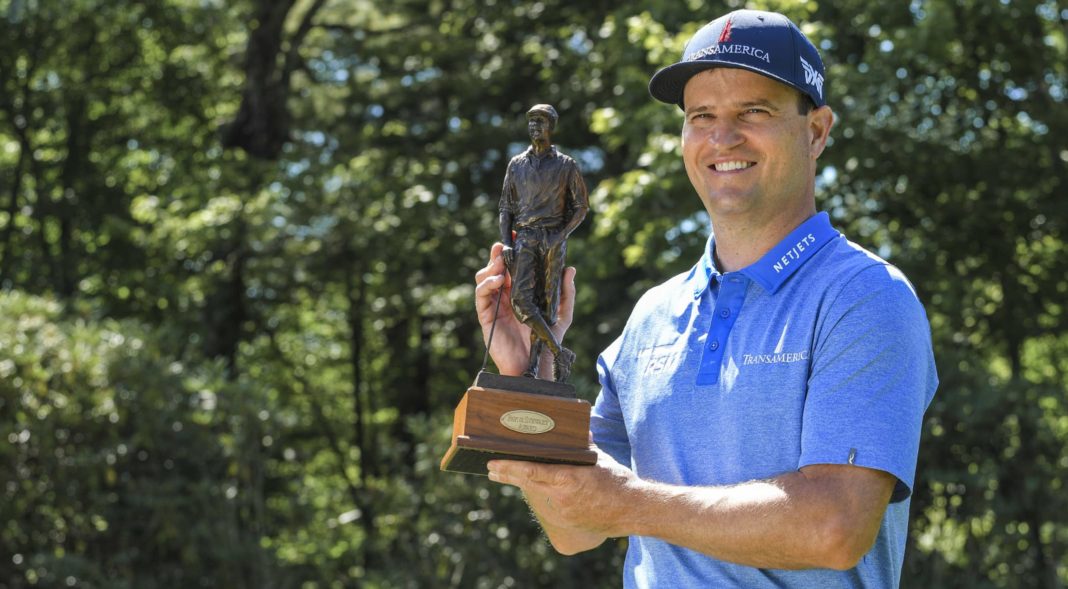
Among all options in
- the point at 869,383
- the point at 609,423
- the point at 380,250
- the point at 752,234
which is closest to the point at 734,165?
the point at 752,234

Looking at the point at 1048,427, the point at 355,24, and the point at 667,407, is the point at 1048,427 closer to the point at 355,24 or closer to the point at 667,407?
the point at 667,407

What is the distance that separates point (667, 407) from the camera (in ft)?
8.83

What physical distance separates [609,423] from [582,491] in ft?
1.60

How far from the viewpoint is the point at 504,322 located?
11.0 feet

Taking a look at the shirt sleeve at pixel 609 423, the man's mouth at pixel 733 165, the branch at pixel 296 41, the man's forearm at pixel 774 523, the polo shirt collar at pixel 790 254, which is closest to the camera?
the man's forearm at pixel 774 523

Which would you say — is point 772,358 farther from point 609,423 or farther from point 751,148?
point 609,423

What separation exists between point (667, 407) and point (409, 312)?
1136cm

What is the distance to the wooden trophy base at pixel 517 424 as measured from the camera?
111 inches

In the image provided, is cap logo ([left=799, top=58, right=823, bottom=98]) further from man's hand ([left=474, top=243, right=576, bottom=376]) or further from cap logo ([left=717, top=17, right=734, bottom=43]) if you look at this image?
man's hand ([left=474, top=243, right=576, bottom=376])

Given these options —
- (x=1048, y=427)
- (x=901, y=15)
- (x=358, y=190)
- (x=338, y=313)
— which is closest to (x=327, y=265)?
(x=358, y=190)

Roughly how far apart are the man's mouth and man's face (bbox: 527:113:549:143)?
737mm

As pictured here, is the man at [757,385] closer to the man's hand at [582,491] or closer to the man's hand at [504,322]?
the man's hand at [582,491]

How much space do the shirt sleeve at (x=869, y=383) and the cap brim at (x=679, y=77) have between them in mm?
540

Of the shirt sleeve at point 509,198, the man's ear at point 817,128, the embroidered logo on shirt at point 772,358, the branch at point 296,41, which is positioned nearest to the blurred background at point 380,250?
the branch at point 296,41
